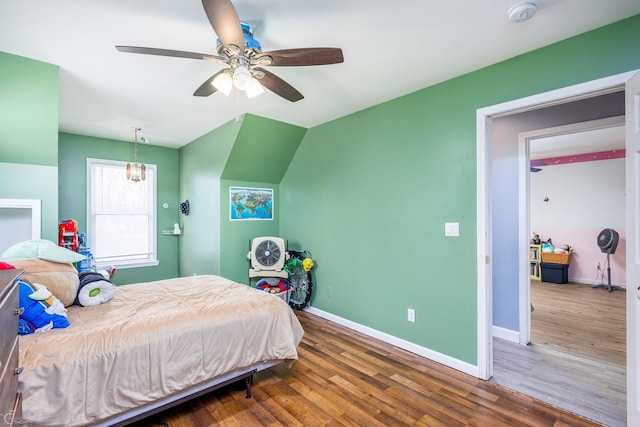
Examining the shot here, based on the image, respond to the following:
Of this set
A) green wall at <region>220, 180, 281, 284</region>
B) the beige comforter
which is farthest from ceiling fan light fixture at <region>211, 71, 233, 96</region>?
green wall at <region>220, 180, 281, 284</region>

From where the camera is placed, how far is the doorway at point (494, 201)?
204 centimetres

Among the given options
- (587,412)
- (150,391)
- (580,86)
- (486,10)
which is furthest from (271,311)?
(580,86)

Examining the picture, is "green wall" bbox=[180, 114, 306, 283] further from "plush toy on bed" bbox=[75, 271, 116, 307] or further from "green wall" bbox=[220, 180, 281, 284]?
"plush toy on bed" bbox=[75, 271, 116, 307]

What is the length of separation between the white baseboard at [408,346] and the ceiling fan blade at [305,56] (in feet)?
8.66

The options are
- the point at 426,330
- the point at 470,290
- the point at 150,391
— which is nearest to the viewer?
the point at 150,391

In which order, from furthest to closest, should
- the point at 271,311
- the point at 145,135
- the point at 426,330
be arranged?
the point at 145,135 → the point at 426,330 → the point at 271,311

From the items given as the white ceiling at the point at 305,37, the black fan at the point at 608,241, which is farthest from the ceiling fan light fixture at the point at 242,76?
the black fan at the point at 608,241

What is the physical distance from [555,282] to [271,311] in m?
6.27

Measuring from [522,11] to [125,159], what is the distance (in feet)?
17.4

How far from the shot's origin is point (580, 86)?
1.98 meters

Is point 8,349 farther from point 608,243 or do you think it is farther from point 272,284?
point 608,243

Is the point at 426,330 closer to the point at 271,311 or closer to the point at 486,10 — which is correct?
the point at 271,311

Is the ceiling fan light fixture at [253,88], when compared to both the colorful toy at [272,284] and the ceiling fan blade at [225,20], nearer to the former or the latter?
the ceiling fan blade at [225,20]

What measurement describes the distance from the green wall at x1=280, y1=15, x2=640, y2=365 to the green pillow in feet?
8.75
